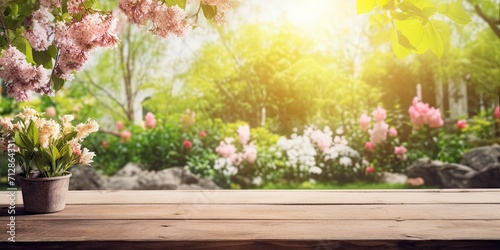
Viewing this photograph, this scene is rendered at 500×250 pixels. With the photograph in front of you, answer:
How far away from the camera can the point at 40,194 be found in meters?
1.87

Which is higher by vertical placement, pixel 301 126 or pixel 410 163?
pixel 301 126

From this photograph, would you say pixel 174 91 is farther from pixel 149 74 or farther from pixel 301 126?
pixel 301 126

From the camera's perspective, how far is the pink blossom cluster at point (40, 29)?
73.0 inches

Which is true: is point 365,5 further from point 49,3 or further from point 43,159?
point 43,159

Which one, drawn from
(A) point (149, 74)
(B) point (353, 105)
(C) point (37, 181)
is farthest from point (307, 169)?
(C) point (37, 181)

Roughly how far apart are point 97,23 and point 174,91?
6.77 metres

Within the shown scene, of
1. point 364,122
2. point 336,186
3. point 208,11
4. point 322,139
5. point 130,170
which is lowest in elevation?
point 336,186

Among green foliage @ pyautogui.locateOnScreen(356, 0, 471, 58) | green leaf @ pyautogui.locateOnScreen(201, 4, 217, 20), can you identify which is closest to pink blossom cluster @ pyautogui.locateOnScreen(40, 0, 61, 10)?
green leaf @ pyautogui.locateOnScreen(201, 4, 217, 20)

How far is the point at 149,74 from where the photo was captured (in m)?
8.55

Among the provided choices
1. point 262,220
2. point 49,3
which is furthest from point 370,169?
point 49,3

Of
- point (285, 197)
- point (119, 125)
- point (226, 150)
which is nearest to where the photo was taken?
point (285, 197)

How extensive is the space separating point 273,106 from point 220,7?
6.95 metres

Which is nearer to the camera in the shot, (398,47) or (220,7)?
(398,47)

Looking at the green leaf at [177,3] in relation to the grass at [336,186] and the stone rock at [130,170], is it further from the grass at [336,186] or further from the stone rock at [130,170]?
the stone rock at [130,170]
